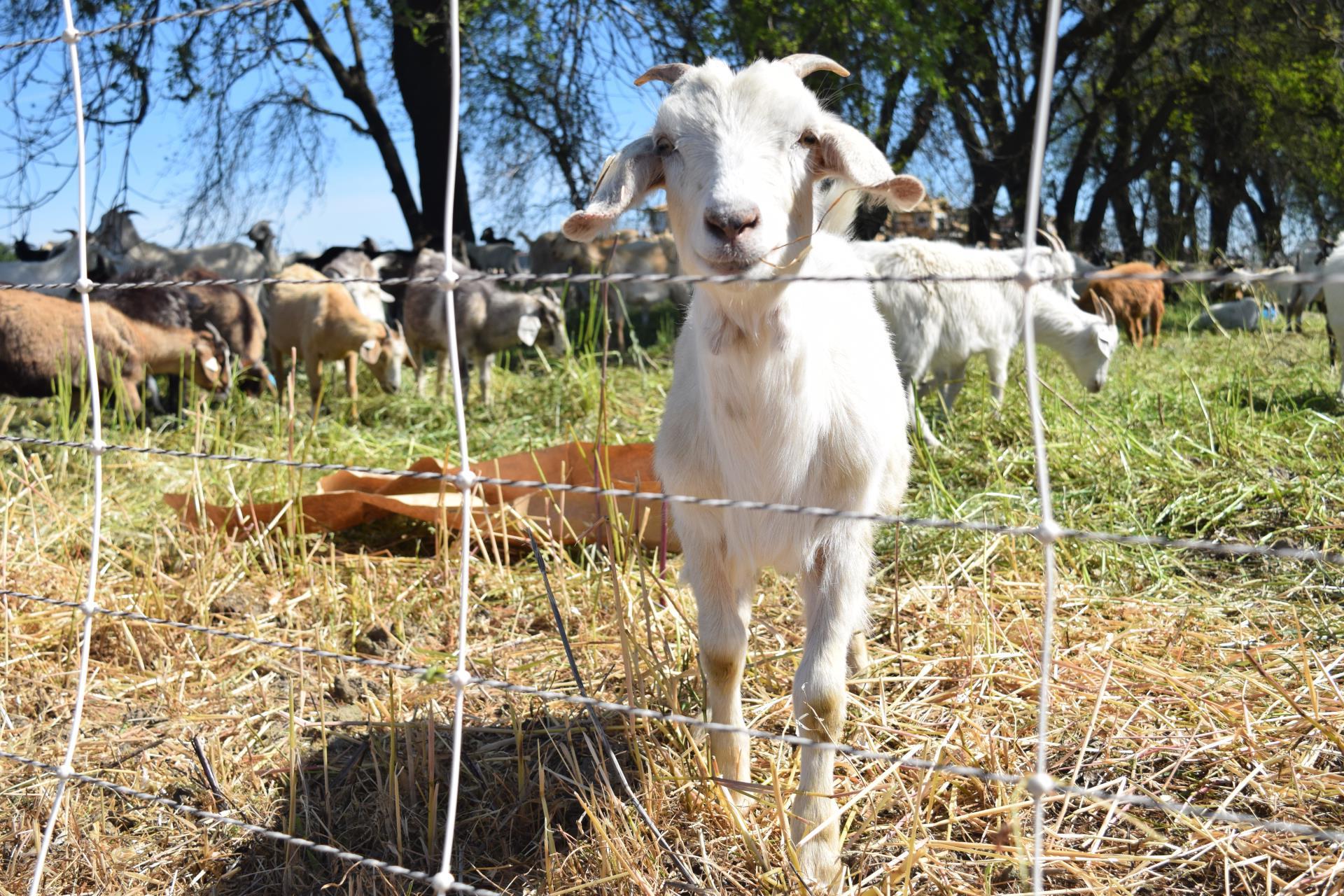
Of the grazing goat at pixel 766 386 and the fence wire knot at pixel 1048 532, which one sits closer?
the fence wire knot at pixel 1048 532

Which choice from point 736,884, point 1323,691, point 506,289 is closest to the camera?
point 736,884

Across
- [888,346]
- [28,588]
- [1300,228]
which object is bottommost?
[28,588]

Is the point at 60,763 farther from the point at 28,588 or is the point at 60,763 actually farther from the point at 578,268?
the point at 578,268

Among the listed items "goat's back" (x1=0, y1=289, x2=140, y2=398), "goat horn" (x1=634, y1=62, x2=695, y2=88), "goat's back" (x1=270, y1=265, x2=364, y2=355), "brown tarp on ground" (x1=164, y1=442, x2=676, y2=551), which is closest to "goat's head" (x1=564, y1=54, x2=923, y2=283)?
"goat horn" (x1=634, y1=62, x2=695, y2=88)

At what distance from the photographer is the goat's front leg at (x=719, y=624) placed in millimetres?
2570

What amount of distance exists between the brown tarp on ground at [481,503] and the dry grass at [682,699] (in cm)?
13

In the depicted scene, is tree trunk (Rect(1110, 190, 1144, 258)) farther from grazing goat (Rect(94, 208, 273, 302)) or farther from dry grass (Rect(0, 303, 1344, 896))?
dry grass (Rect(0, 303, 1344, 896))

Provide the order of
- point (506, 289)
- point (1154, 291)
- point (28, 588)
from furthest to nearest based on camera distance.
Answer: point (1154, 291), point (506, 289), point (28, 588)

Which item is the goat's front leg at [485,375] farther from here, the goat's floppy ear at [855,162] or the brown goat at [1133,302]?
the brown goat at [1133,302]

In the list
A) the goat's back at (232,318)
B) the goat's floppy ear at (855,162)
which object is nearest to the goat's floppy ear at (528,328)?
the goat's back at (232,318)

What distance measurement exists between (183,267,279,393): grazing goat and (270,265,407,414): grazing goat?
30 centimetres

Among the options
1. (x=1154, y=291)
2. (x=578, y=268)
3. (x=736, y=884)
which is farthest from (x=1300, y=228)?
(x=736, y=884)

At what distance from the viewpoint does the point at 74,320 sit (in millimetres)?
7383

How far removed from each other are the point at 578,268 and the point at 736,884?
1438 centimetres
